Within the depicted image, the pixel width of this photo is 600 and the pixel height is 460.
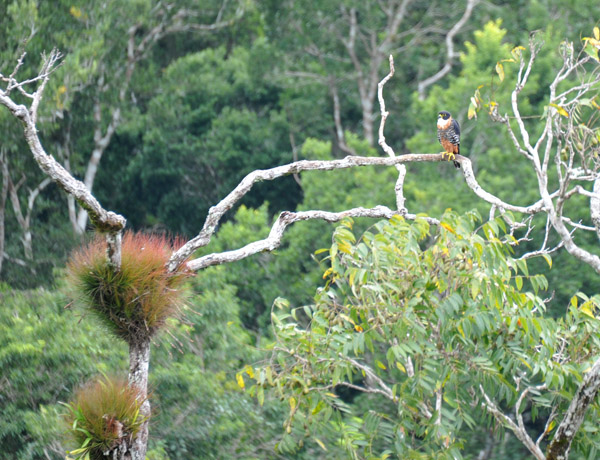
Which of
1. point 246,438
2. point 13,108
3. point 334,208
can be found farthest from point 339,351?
point 334,208

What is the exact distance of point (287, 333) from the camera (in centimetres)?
424

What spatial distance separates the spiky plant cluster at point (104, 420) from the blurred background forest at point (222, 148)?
2.58 m

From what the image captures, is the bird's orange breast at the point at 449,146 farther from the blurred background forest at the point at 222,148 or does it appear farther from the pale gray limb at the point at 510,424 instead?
the pale gray limb at the point at 510,424

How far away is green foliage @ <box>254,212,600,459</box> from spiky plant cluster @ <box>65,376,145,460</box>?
62 centimetres

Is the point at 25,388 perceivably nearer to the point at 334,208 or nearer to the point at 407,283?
the point at 407,283

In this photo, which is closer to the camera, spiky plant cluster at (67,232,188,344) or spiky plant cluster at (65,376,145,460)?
spiky plant cluster at (65,376,145,460)

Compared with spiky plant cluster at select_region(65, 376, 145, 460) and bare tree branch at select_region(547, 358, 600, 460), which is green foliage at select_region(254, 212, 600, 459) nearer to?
bare tree branch at select_region(547, 358, 600, 460)

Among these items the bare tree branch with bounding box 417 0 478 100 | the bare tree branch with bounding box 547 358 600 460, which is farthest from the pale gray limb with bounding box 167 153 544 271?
the bare tree branch with bounding box 417 0 478 100

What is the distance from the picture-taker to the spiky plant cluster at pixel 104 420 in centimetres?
377

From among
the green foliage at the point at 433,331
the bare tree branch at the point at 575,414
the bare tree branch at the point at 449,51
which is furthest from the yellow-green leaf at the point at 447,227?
the bare tree branch at the point at 449,51

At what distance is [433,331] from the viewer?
14.1ft

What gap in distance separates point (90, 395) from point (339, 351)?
42.2 inches

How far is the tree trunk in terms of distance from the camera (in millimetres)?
3889

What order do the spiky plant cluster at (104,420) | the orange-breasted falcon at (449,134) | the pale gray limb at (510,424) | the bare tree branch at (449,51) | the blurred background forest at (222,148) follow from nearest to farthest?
the spiky plant cluster at (104,420)
the pale gray limb at (510,424)
the orange-breasted falcon at (449,134)
the blurred background forest at (222,148)
the bare tree branch at (449,51)
